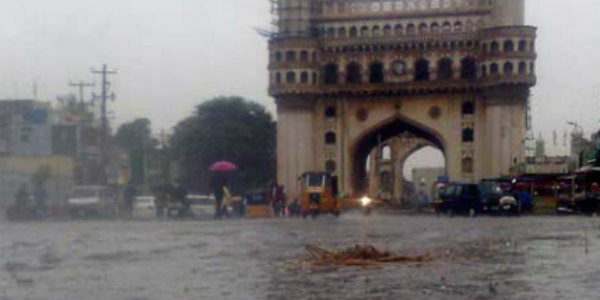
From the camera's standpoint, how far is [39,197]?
48.9m

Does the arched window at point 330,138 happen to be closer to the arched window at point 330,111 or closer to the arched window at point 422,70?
the arched window at point 330,111

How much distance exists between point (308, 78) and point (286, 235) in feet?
174

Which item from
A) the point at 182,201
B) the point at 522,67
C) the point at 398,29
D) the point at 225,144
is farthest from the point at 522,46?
the point at 182,201

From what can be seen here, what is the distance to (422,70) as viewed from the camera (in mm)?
78000

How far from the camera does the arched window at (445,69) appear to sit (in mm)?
76938

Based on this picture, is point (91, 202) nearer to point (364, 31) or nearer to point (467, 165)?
point (364, 31)

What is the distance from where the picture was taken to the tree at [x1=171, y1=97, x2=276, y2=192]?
8812cm

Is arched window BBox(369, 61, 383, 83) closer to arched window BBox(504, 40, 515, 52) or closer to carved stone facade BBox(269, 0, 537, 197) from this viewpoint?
carved stone facade BBox(269, 0, 537, 197)

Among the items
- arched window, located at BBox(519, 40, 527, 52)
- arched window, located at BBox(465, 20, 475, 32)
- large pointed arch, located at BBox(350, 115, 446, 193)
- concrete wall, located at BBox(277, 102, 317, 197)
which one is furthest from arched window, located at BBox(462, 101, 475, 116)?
concrete wall, located at BBox(277, 102, 317, 197)

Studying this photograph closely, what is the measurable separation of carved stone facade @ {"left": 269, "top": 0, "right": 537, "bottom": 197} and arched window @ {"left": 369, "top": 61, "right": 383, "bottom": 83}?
0.06m

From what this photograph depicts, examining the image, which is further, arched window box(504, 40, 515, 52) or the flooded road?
arched window box(504, 40, 515, 52)

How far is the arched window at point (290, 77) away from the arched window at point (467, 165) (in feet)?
39.0

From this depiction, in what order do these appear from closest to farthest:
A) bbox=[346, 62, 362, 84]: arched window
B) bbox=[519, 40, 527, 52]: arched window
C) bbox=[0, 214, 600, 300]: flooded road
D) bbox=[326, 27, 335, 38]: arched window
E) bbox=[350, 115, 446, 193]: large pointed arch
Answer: bbox=[0, 214, 600, 300]: flooded road → bbox=[519, 40, 527, 52]: arched window → bbox=[350, 115, 446, 193]: large pointed arch → bbox=[346, 62, 362, 84]: arched window → bbox=[326, 27, 335, 38]: arched window

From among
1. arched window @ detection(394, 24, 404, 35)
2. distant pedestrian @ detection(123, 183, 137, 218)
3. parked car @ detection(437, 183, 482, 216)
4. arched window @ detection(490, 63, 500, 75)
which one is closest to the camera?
parked car @ detection(437, 183, 482, 216)
